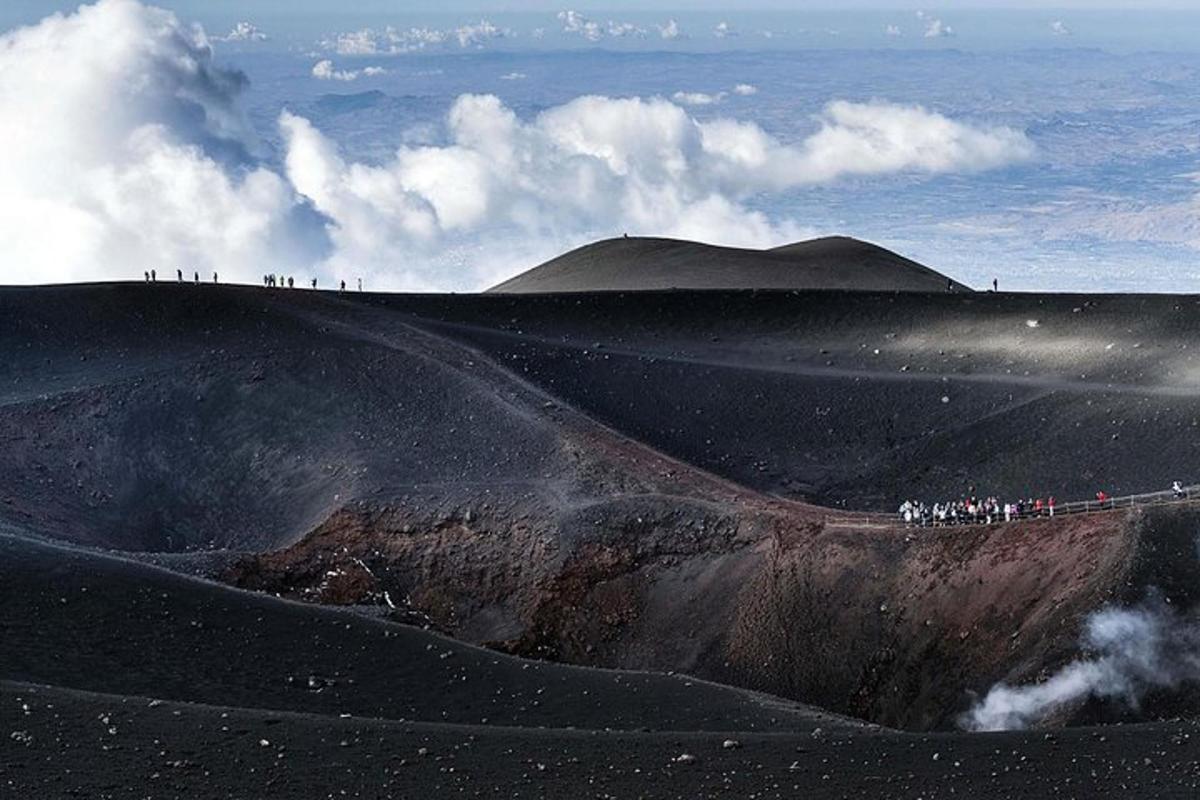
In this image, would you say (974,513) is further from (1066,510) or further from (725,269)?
(725,269)

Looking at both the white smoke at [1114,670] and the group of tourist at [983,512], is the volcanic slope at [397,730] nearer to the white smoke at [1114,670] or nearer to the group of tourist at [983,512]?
the white smoke at [1114,670]

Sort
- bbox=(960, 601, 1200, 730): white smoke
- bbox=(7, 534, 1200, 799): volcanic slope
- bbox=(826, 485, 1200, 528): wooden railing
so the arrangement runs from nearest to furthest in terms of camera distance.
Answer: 1. bbox=(7, 534, 1200, 799): volcanic slope
2. bbox=(960, 601, 1200, 730): white smoke
3. bbox=(826, 485, 1200, 528): wooden railing

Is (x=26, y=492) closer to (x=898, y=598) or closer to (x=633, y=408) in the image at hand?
(x=633, y=408)

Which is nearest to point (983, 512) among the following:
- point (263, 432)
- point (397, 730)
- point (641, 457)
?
point (641, 457)

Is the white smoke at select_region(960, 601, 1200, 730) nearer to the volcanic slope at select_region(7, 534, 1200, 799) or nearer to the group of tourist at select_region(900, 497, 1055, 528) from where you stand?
the volcanic slope at select_region(7, 534, 1200, 799)

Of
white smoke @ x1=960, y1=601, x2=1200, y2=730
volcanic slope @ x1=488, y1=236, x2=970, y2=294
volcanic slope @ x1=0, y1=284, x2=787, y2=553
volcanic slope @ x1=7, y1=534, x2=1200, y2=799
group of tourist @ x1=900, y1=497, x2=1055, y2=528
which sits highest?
volcanic slope @ x1=488, y1=236, x2=970, y2=294

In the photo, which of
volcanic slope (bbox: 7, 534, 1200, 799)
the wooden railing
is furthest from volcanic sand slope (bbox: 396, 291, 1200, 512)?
volcanic slope (bbox: 7, 534, 1200, 799)

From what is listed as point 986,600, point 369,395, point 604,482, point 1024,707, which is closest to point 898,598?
point 986,600
